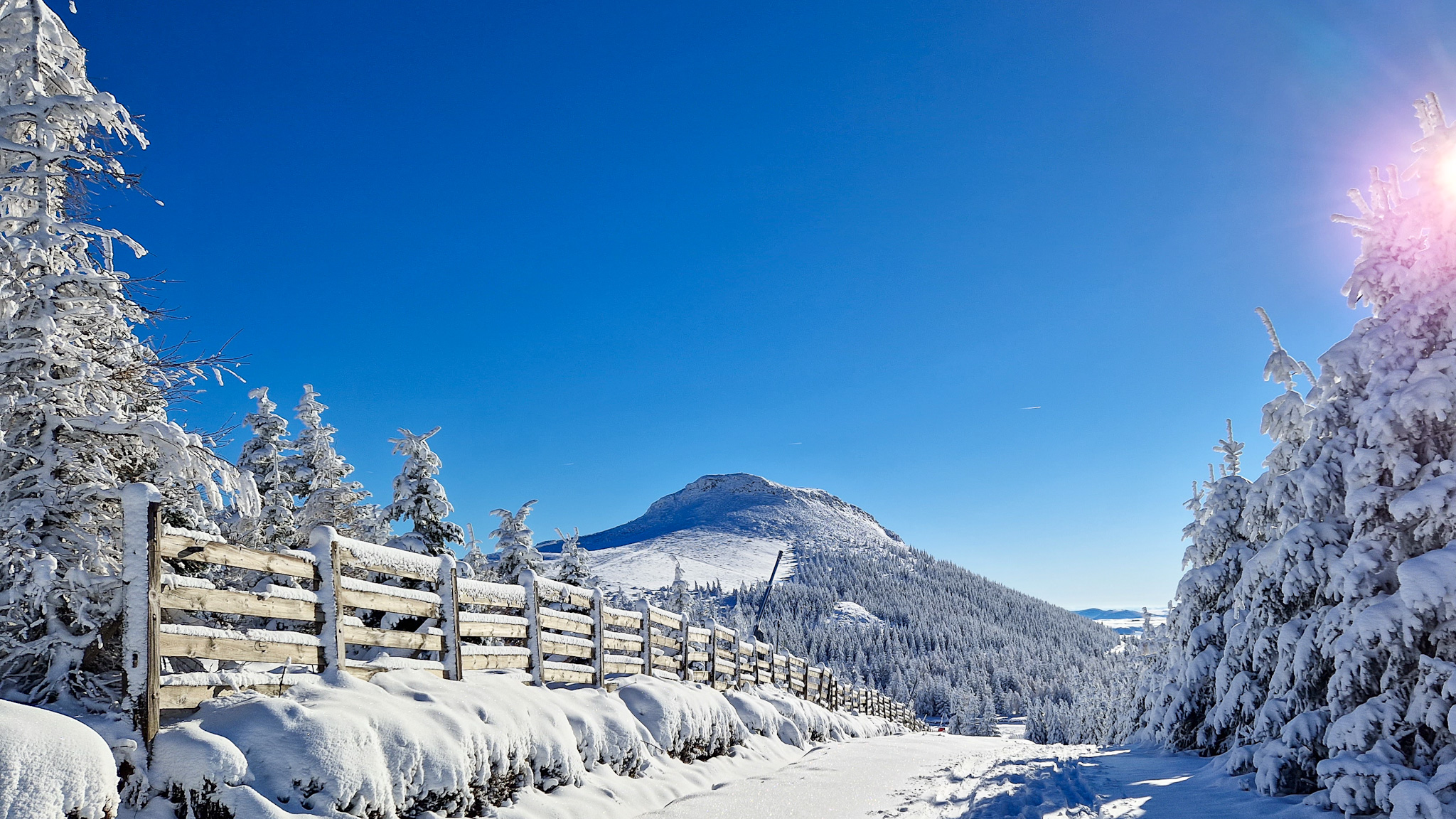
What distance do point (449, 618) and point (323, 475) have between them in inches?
819

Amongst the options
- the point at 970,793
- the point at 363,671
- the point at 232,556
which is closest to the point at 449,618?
the point at 363,671

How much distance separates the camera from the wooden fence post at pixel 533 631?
9.13 meters

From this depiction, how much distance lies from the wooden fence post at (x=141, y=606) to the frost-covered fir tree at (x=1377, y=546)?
32.6 feet

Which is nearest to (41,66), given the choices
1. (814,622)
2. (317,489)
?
(317,489)

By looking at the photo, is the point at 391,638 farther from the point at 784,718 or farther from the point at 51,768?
the point at 784,718

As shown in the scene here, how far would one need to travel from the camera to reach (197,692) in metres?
5.06

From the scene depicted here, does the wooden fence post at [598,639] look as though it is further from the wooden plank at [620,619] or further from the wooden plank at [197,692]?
the wooden plank at [197,692]

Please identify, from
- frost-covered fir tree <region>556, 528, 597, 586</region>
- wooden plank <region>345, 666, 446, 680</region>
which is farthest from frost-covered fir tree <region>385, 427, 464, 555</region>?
wooden plank <region>345, 666, 446, 680</region>

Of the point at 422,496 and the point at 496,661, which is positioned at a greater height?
the point at 422,496

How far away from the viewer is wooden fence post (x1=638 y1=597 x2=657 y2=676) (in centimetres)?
1255

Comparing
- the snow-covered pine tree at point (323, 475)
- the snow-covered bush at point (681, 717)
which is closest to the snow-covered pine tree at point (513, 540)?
the snow-covered pine tree at point (323, 475)

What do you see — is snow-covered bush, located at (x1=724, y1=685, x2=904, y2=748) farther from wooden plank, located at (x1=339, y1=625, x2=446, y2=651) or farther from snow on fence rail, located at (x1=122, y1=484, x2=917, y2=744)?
wooden plank, located at (x1=339, y1=625, x2=446, y2=651)

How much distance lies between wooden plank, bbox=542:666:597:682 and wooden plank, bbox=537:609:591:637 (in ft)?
1.54

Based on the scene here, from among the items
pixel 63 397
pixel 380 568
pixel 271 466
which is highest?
pixel 271 466
